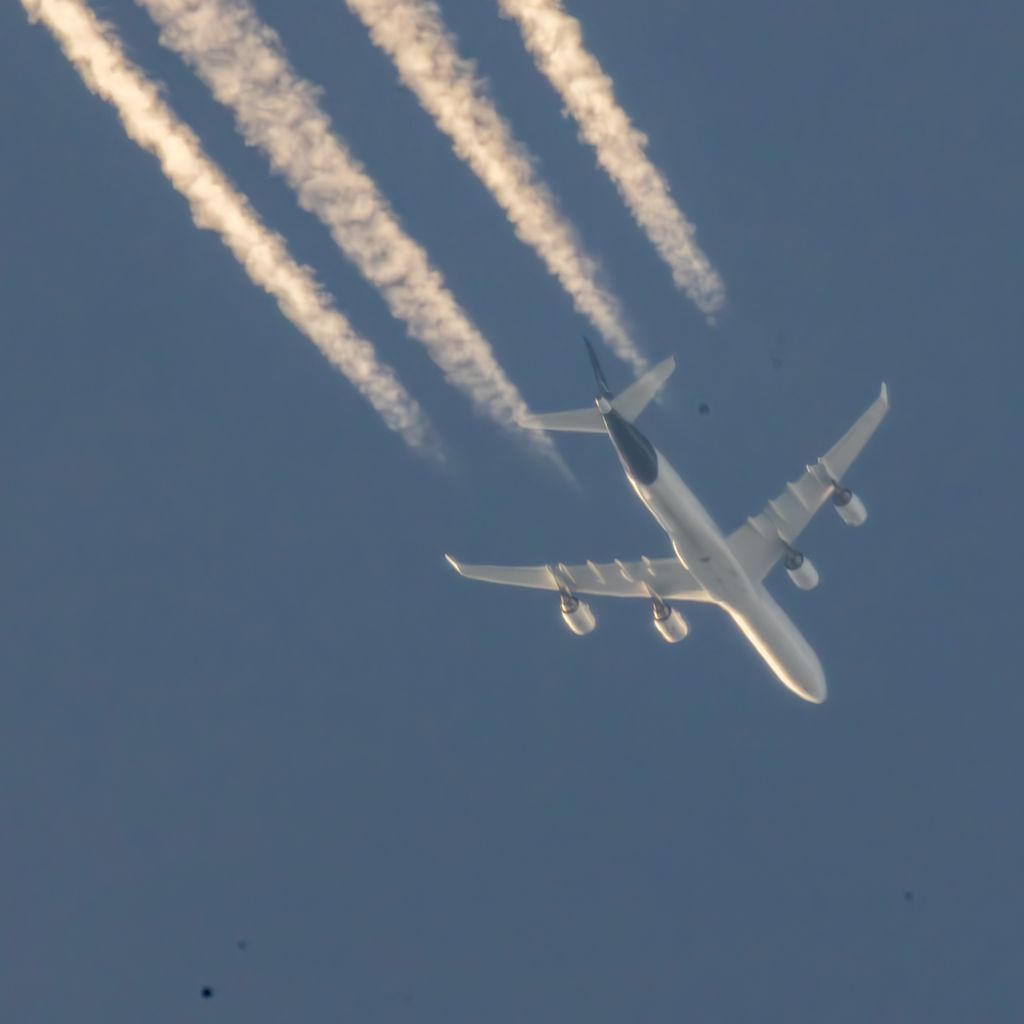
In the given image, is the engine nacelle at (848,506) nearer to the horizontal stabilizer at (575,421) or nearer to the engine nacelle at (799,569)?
the engine nacelle at (799,569)

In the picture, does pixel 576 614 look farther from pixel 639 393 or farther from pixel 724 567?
pixel 639 393

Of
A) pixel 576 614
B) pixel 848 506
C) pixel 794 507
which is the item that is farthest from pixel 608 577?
pixel 848 506

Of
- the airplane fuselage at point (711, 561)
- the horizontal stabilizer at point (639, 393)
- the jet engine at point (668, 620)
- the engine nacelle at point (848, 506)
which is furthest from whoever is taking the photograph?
the jet engine at point (668, 620)

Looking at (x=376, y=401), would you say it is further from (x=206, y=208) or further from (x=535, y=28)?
(x=535, y=28)

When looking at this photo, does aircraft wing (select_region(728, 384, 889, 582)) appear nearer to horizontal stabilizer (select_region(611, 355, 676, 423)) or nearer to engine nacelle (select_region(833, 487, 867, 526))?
engine nacelle (select_region(833, 487, 867, 526))

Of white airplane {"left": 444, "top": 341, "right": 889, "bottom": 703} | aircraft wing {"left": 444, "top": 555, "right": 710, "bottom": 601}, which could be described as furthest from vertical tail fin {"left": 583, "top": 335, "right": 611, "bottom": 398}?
aircraft wing {"left": 444, "top": 555, "right": 710, "bottom": 601}

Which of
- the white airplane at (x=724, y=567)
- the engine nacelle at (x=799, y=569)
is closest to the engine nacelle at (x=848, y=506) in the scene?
the white airplane at (x=724, y=567)

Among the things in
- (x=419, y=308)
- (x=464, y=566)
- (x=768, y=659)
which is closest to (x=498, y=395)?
(x=419, y=308)
